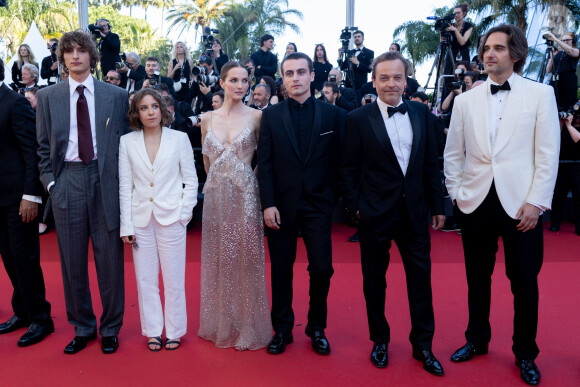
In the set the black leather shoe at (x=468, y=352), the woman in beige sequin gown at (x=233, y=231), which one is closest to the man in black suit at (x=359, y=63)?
the woman in beige sequin gown at (x=233, y=231)

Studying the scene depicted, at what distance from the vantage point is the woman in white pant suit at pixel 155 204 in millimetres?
3053

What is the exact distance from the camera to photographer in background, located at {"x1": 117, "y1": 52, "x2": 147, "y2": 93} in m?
7.46

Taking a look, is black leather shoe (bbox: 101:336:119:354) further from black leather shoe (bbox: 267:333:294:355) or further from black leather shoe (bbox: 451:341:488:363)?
black leather shoe (bbox: 451:341:488:363)

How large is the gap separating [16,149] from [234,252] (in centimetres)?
155

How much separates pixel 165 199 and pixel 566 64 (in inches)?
256

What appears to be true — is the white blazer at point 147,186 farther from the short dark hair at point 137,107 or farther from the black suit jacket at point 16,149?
the black suit jacket at point 16,149

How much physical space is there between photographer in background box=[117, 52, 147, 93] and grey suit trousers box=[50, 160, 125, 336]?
15.4 feet

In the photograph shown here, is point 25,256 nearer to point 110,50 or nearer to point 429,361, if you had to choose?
point 429,361

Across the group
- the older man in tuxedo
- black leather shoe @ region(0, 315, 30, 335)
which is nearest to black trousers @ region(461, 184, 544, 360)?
the older man in tuxedo

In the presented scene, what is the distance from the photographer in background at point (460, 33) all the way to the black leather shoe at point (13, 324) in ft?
22.8

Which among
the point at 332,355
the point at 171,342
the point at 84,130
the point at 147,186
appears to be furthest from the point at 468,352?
the point at 84,130

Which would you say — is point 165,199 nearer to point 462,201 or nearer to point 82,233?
point 82,233

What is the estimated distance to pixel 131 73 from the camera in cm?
743

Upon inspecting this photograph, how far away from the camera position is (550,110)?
2.62 metres
